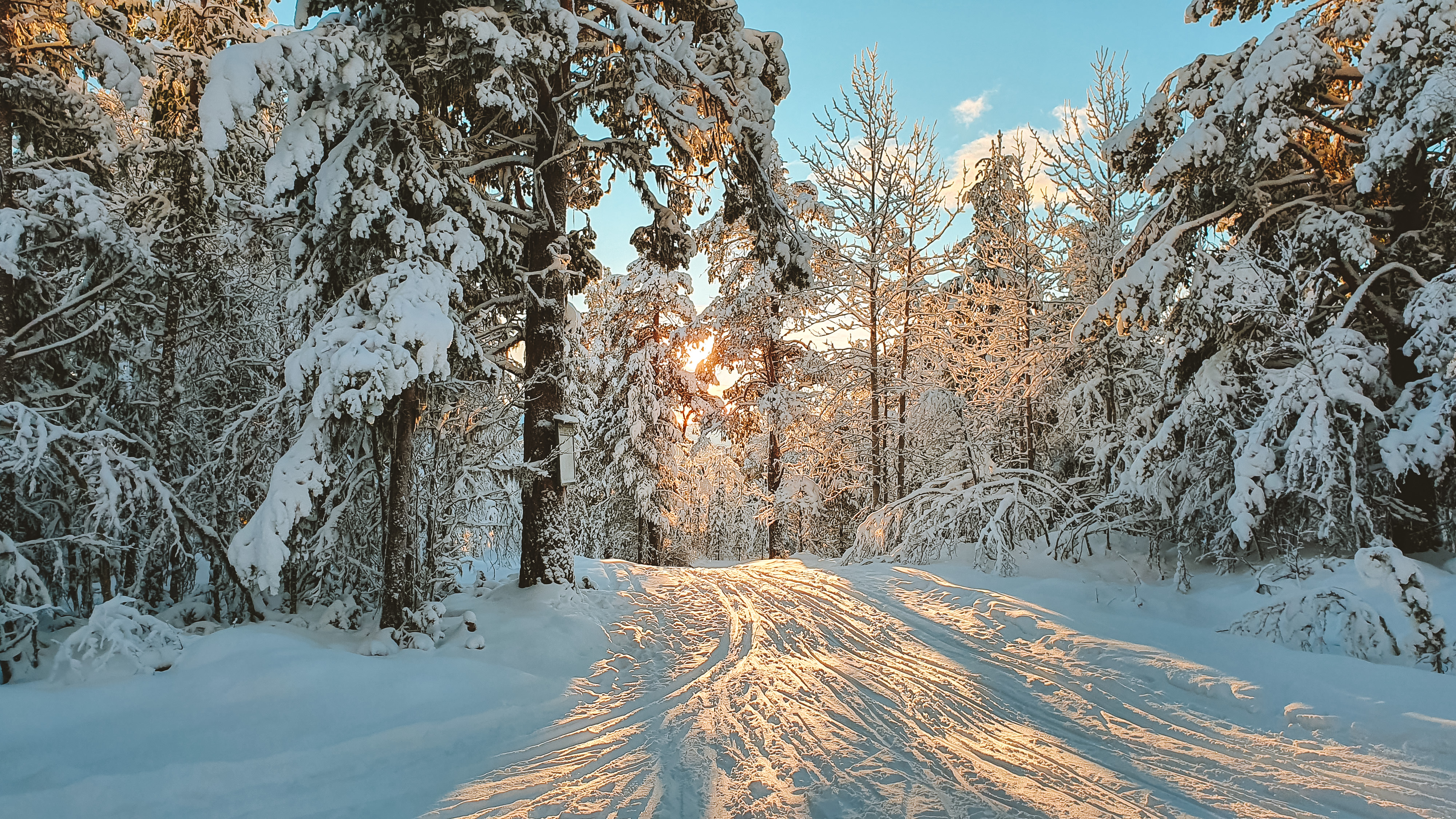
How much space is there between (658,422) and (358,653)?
53.4ft

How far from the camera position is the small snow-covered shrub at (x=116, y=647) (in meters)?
4.39

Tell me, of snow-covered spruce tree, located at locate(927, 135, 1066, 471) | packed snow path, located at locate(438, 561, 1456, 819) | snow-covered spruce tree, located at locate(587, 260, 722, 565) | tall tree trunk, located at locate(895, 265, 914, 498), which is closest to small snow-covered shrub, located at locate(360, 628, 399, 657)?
packed snow path, located at locate(438, 561, 1456, 819)

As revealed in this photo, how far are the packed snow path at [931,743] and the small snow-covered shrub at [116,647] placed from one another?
109 inches

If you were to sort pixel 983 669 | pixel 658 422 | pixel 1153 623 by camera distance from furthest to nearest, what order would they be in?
pixel 658 422
pixel 1153 623
pixel 983 669

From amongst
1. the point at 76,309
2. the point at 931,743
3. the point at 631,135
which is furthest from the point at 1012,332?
the point at 76,309

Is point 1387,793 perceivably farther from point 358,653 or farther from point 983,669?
point 358,653

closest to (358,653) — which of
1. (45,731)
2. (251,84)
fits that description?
(45,731)

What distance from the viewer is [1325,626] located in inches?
218

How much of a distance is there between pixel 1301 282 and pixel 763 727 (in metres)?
8.29

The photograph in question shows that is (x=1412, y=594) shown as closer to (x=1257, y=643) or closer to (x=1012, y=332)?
(x=1257, y=643)

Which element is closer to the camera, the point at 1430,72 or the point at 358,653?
the point at 358,653

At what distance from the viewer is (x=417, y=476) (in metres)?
7.00

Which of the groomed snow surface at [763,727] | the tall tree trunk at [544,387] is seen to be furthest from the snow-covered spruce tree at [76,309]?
the tall tree trunk at [544,387]

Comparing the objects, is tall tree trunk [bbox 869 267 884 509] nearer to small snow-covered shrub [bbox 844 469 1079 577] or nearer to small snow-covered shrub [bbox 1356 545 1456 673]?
small snow-covered shrub [bbox 844 469 1079 577]
